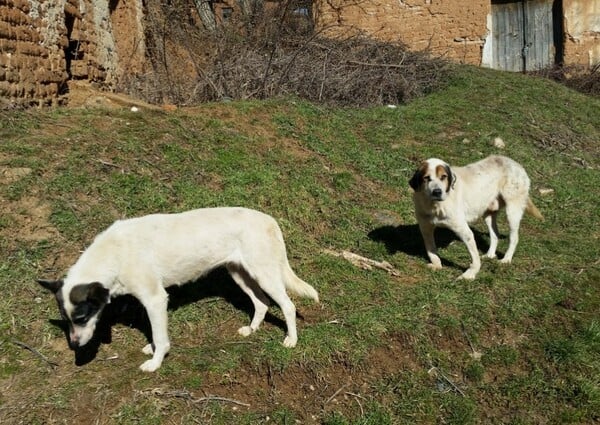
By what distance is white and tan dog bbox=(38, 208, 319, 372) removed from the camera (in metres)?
3.77

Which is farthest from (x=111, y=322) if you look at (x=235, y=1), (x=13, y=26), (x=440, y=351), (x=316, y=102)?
(x=235, y=1)

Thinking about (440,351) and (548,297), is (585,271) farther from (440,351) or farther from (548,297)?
(440,351)

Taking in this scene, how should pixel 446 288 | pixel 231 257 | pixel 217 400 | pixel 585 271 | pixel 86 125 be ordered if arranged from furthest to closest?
pixel 86 125, pixel 585 271, pixel 446 288, pixel 231 257, pixel 217 400

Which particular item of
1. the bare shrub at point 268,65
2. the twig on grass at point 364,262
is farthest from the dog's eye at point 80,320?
the bare shrub at point 268,65

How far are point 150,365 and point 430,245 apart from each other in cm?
332


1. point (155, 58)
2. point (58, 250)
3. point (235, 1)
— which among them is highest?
point (235, 1)

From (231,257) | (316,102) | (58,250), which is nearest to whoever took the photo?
(231,257)

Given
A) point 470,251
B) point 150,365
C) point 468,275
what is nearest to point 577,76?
point 470,251

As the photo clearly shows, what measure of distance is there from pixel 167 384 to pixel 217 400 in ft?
1.23

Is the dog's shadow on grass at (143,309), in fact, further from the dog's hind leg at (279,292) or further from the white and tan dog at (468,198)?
the white and tan dog at (468,198)

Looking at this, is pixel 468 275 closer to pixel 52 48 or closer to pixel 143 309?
pixel 143 309

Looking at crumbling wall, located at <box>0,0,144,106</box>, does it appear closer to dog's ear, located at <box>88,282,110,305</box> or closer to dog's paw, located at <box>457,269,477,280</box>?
dog's ear, located at <box>88,282,110,305</box>

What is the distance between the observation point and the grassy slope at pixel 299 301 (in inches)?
159

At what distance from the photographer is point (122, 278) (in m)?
3.96
